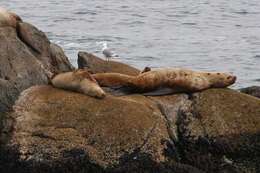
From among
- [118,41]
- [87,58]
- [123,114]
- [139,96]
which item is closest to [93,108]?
[123,114]

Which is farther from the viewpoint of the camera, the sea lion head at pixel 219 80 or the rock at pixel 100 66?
the rock at pixel 100 66

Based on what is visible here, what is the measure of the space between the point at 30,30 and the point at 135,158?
11.8ft

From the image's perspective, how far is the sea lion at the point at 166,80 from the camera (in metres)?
10.2

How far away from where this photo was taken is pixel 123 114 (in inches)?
353

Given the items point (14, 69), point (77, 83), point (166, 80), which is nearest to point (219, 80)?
point (166, 80)

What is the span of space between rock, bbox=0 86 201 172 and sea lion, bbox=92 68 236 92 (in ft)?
3.51

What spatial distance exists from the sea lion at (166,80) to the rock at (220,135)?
2.20 ft

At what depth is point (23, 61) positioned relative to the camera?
33.7ft

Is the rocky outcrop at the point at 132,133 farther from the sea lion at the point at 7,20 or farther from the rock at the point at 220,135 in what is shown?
the sea lion at the point at 7,20

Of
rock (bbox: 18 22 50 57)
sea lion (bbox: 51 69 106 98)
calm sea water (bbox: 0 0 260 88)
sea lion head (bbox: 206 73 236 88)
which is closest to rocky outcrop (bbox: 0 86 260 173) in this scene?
sea lion (bbox: 51 69 106 98)

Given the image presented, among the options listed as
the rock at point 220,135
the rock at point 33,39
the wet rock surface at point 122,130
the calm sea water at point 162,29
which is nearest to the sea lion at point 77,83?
the wet rock surface at point 122,130

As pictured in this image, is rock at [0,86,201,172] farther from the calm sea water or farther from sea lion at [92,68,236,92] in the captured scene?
the calm sea water

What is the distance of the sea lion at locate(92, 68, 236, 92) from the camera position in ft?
33.4

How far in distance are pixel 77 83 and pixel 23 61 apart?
3.38 feet
